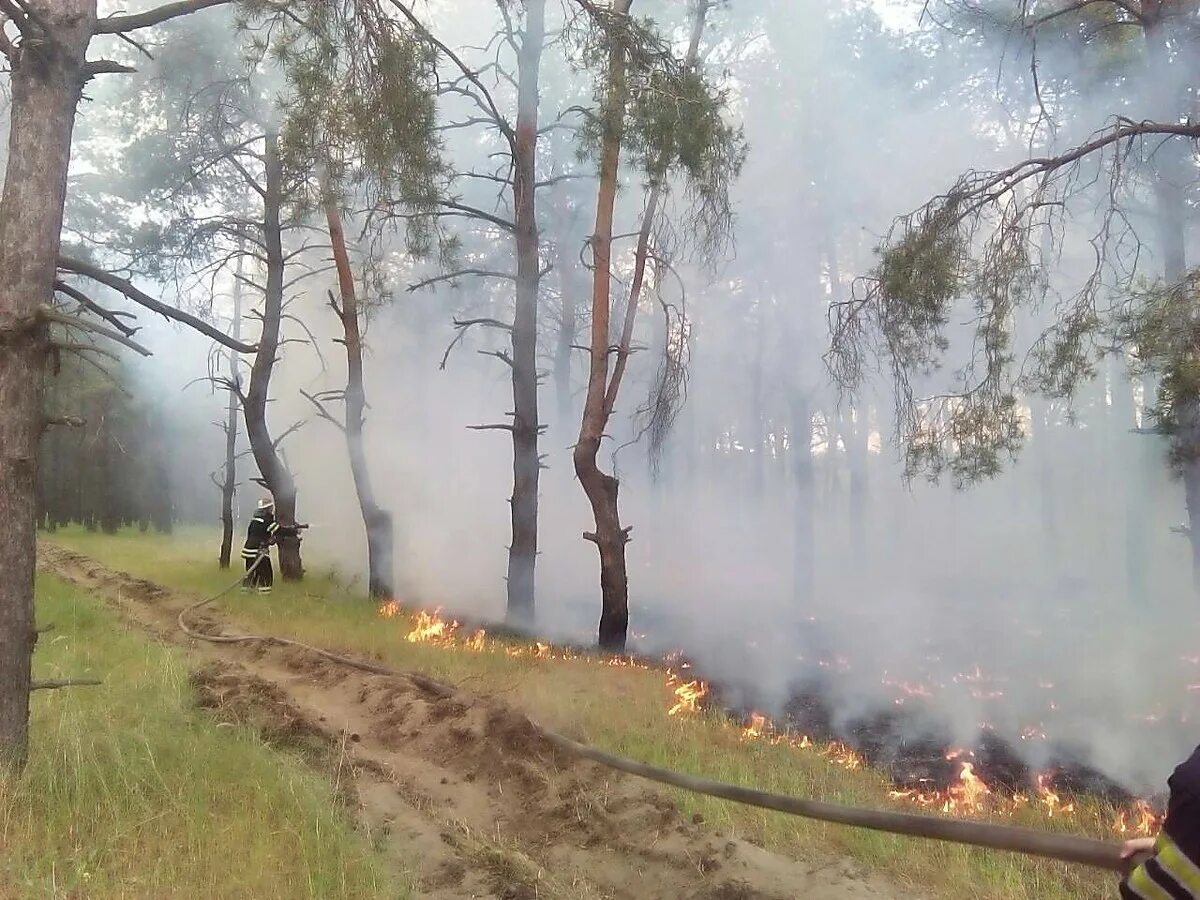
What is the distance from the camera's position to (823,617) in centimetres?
1363

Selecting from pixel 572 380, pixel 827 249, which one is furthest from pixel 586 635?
pixel 572 380

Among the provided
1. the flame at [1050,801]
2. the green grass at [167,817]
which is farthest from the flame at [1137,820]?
the green grass at [167,817]

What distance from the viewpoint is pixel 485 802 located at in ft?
15.0

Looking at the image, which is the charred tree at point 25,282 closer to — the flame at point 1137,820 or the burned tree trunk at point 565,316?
the flame at point 1137,820

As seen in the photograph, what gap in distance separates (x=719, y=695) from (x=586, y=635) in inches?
105

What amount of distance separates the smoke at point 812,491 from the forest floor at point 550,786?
2.75 m

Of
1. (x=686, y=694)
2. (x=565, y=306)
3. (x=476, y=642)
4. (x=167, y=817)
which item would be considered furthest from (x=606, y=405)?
(x=565, y=306)

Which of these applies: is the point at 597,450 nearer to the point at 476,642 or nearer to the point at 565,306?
the point at 476,642

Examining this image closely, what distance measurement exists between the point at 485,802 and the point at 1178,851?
4.00 meters

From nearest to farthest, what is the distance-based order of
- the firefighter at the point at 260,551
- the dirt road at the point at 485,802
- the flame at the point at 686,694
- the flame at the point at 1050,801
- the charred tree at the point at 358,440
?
1. the dirt road at the point at 485,802
2. the flame at the point at 1050,801
3. the flame at the point at 686,694
4. the firefighter at the point at 260,551
5. the charred tree at the point at 358,440

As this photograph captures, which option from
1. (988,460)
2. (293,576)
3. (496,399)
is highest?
(496,399)

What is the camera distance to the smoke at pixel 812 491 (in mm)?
9164

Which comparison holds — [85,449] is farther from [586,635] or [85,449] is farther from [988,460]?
[988,460]

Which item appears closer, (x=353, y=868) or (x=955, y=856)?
(x=353, y=868)
